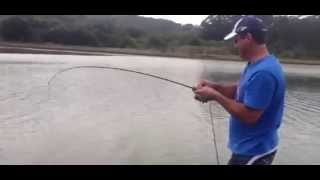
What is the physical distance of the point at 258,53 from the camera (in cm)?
178

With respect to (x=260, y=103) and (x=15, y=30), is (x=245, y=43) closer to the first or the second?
(x=260, y=103)

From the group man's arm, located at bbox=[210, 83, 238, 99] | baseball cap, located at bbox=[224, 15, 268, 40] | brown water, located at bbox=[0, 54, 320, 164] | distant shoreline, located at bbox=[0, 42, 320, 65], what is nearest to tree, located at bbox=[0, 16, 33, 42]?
distant shoreline, located at bbox=[0, 42, 320, 65]

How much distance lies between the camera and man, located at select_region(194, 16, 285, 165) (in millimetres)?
1745

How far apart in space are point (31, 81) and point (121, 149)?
2020 mm

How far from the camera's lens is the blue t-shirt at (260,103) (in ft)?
5.71

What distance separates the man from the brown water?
1.86 metres

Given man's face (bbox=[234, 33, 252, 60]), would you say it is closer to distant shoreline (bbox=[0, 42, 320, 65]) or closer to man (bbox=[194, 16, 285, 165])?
man (bbox=[194, 16, 285, 165])

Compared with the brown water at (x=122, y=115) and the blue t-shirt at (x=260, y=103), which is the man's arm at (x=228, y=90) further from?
the brown water at (x=122, y=115)

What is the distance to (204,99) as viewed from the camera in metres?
1.81

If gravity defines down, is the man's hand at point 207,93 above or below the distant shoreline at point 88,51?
below

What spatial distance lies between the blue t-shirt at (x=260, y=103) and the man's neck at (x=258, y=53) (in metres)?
0.01

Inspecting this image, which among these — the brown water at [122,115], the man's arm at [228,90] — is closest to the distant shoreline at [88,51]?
the brown water at [122,115]

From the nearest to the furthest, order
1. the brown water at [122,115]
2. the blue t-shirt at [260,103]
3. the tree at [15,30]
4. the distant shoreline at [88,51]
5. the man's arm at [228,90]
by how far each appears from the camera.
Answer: the blue t-shirt at [260,103] → the man's arm at [228,90] → the tree at [15,30] → the distant shoreline at [88,51] → the brown water at [122,115]

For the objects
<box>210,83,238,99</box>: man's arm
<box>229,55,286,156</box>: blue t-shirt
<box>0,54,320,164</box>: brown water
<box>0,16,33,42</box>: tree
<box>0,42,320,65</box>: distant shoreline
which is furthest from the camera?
<box>0,54,320,164</box>: brown water
